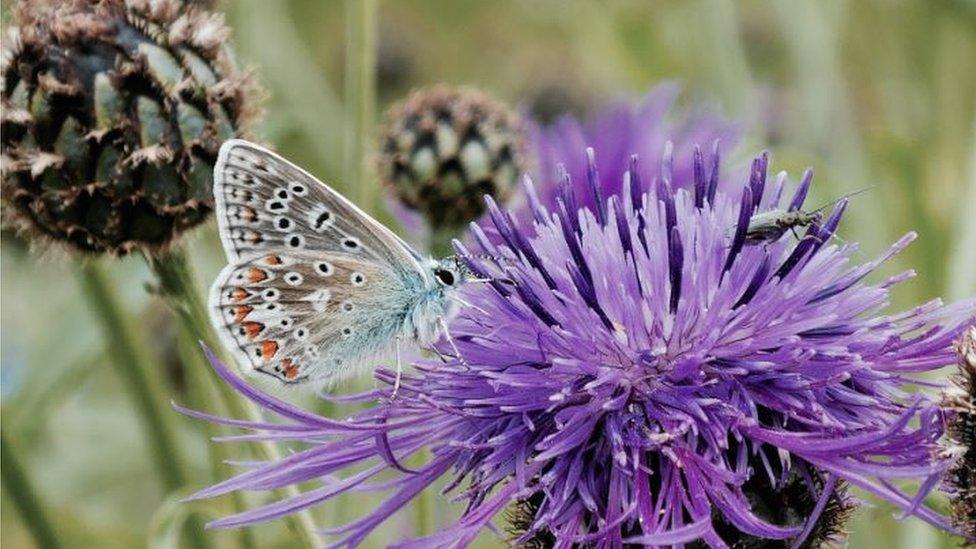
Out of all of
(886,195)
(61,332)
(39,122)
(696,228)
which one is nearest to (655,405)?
(696,228)

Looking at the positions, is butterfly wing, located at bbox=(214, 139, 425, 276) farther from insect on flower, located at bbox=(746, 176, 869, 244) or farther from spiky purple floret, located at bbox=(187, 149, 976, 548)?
insect on flower, located at bbox=(746, 176, 869, 244)

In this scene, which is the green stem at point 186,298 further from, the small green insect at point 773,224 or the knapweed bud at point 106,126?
the small green insect at point 773,224

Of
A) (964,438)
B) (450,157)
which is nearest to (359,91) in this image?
(450,157)

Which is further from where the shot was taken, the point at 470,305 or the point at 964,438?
the point at 470,305

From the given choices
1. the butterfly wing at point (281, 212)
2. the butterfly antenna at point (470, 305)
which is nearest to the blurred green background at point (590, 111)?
the butterfly wing at point (281, 212)

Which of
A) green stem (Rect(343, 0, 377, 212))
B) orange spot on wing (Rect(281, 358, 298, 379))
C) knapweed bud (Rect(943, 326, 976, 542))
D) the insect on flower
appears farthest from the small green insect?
green stem (Rect(343, 0, 377, 212))

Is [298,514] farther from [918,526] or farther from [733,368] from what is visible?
[918,526]

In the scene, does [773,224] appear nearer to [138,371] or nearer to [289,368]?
[289,368]
